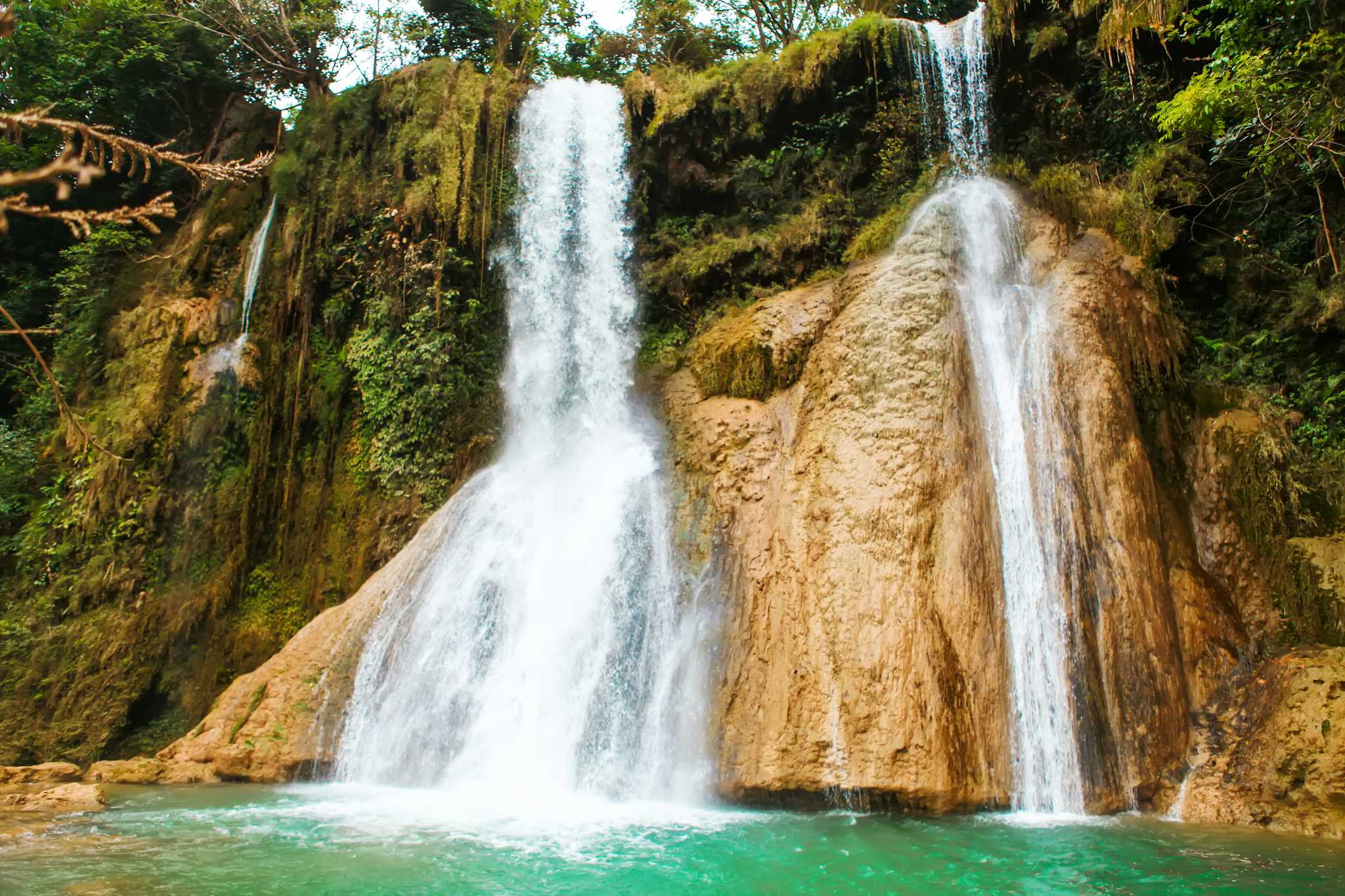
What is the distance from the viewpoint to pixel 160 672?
12.1 meters

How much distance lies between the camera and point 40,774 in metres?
9.57

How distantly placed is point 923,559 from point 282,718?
7.78 metres

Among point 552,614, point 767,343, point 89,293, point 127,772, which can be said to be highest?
point 89,293

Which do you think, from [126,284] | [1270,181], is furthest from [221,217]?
[1270,181]

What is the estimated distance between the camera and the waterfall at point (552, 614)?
30.2ft

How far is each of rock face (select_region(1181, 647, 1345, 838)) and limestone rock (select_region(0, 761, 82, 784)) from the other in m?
11.8

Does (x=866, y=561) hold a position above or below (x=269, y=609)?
above

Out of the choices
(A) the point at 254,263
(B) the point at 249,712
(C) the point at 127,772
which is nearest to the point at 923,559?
(B) the point at 249,712

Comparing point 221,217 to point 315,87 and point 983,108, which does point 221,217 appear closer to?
point 315,87

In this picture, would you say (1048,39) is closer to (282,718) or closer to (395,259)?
(395,259)

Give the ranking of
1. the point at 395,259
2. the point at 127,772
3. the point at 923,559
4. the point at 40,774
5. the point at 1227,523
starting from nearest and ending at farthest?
the point at 923,559, the point at 40,774, the point at 1227,523, the point at 127,772, the point at 395,259

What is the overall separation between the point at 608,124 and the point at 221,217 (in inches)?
282

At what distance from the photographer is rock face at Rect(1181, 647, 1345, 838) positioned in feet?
24.4

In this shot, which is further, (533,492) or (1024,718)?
(533,492)
